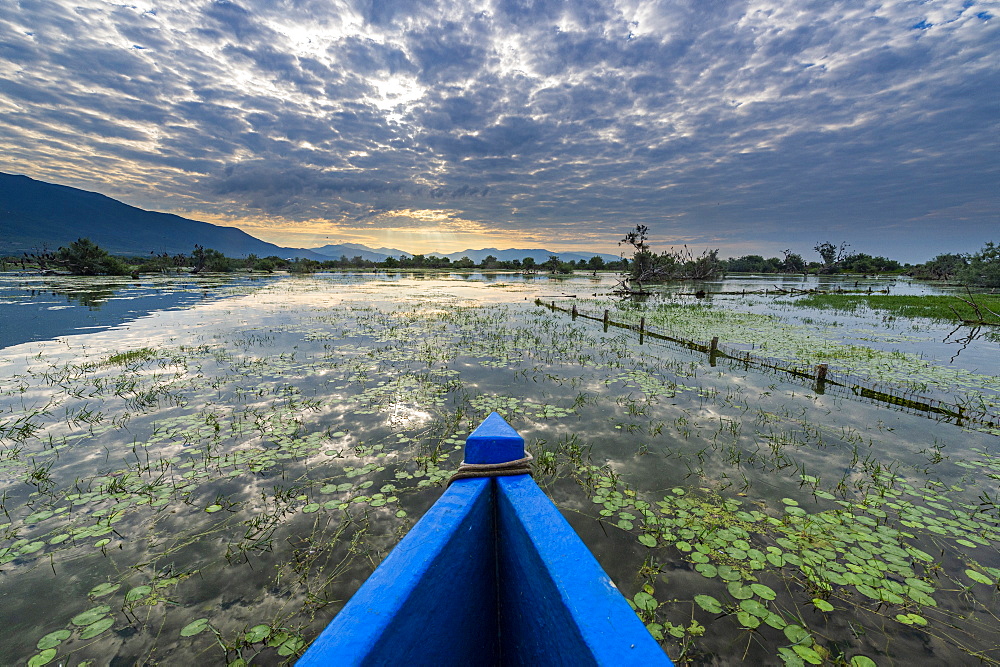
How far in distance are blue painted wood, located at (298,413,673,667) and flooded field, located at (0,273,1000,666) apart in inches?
60.7

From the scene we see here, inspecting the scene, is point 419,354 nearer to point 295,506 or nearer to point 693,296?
point 295,506

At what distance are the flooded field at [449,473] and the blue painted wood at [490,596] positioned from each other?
1543mm

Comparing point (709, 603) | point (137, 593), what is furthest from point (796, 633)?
point (137, 593)

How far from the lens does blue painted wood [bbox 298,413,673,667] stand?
3.96 ft

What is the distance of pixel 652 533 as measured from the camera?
354cm

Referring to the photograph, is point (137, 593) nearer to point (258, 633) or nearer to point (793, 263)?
point (258, 633)

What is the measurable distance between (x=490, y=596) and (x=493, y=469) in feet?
2.43

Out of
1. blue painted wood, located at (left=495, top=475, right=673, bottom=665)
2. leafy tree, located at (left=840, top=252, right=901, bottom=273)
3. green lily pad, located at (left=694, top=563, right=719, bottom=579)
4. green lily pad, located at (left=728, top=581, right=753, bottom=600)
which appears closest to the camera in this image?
blue painted wood, located at (left=495, top=475, right=673, bottom=665)

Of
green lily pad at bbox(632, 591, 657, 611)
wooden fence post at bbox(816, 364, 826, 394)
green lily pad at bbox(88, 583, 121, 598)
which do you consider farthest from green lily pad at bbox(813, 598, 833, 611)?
wooden fence post at bbox(816, 364, 826, 394)

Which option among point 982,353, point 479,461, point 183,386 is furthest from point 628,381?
point 982,353

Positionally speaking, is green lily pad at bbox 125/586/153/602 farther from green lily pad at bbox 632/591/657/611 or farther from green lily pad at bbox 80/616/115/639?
green lily pad at bbox 632/591/657/611

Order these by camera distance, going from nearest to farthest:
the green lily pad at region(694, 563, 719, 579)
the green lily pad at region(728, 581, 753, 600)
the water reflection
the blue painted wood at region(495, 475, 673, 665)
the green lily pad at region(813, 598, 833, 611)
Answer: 1. the blue painted wood at region(495, 475, 673, 665)
2. the green lily pad at region(813, 598, 833, 611)
3. the green lily pad at region(728, 581, 753, 600)
4. the green lily pad at region(694, 563, 719, 579)
5. the water reflection

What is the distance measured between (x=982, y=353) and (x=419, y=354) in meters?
18.5

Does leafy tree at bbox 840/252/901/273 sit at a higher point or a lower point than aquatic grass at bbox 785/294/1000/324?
higher
